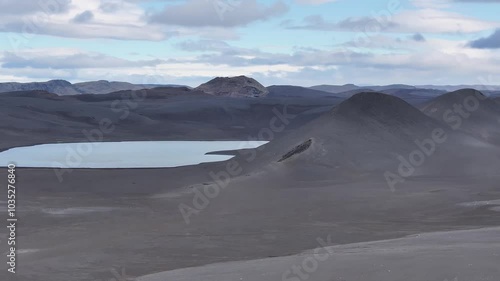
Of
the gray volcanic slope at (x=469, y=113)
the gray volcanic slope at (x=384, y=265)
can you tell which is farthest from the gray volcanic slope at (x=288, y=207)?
the gray volcanic slope at (x=469, y=113)

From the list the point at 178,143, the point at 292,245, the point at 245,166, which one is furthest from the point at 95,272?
the point at 178,143

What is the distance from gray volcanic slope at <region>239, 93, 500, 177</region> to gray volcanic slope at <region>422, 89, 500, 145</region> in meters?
6.19

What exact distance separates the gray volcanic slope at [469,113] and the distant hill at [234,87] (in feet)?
321

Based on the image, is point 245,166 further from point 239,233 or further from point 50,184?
point 239,233

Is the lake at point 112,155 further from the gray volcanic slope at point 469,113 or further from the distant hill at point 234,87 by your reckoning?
the distant hill at point 234,87

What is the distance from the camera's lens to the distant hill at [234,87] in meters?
164

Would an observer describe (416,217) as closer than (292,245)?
No

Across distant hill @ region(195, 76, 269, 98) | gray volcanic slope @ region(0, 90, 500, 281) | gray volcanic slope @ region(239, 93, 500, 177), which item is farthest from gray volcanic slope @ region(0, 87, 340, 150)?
distant hill @ region(195, 76, 269, 98)

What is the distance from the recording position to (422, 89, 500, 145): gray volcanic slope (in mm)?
56656

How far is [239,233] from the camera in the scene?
22297mm

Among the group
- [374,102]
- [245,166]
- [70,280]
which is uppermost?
[374,102]

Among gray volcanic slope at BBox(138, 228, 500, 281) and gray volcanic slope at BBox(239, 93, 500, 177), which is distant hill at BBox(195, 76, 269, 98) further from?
gray volcanic slope at BBox(138, 228, 500, 281)

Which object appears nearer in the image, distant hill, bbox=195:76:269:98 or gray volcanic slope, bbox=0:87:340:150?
gray volcanic slope, bbox=0:87:340:150

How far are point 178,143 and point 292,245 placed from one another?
4992 cm
